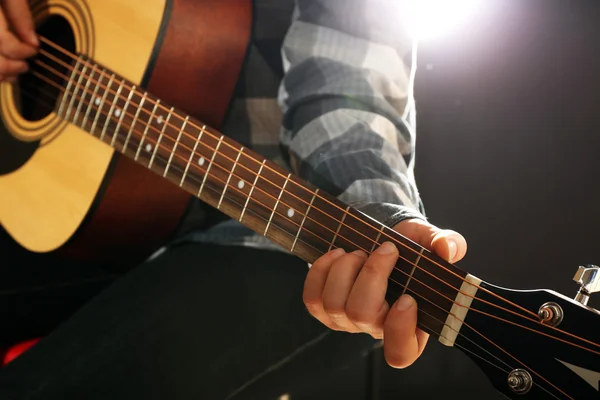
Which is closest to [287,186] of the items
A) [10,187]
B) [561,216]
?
[10,187]

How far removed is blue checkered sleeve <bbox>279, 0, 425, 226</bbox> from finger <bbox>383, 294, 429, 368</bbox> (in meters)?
0.20

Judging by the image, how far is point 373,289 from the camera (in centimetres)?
52

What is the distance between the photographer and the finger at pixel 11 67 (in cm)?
92

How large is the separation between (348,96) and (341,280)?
337mm

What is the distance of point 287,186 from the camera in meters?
0.61

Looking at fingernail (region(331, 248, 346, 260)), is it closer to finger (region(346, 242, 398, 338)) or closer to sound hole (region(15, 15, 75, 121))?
finger (region(346, 242, 398, 338))

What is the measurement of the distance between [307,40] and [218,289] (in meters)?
0.41

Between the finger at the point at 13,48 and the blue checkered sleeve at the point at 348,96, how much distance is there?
1.45 feet

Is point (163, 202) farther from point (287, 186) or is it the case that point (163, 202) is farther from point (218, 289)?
point (287, 186)

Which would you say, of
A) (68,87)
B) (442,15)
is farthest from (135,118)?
(442,15)

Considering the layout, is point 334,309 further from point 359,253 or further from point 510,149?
point 510,149

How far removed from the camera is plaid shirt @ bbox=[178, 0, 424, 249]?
0.73 m

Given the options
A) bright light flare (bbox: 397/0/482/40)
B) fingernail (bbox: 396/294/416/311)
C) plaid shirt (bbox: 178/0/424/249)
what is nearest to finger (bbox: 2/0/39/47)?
plaid shirt (bbox: 178/0/424/249)

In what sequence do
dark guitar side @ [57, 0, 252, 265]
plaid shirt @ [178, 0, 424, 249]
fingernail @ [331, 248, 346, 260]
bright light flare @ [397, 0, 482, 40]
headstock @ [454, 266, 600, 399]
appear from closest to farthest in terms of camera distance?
headstock @ [454, 266, 600, 399] < fingernail @ [331, 248, 346, 260] < plaid shirt @ [178, 0, 424, 249] < dark guitar side @ [57, 0, 252, 265] < bright light flare @ [397, 0, 482, 40]
